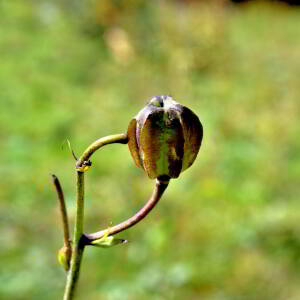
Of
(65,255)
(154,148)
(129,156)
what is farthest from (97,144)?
(129,156)

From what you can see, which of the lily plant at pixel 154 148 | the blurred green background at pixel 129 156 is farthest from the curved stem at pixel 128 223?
the blurred green background at pixel 129 156

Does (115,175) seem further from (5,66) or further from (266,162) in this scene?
(5,66)

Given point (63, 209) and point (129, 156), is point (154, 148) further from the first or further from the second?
point (129, 156)

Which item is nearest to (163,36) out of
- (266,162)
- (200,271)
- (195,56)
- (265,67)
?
(195,56)

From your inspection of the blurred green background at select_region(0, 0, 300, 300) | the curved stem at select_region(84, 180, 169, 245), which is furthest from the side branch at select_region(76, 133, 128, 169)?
the blurred green background at select_region(0, 0, 300, 300)

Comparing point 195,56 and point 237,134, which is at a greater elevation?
point 195,56

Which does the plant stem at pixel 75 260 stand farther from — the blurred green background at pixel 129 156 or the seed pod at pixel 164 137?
the blurred green background at pixel 129 156

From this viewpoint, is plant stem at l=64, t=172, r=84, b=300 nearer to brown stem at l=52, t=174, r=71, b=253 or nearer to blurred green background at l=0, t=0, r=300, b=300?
brown stem at l=52, t=174, r=71, b=253
